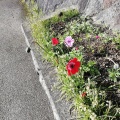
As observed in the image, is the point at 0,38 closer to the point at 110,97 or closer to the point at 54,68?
the point at 54,68

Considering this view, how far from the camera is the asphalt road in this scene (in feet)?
13.7

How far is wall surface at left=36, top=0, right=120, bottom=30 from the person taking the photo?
535 cm

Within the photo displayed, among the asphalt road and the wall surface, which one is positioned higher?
the wall surface

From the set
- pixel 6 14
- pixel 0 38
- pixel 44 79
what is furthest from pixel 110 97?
pixel 6 14

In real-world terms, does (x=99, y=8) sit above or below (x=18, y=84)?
above

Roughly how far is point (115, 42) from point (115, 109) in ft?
5.27

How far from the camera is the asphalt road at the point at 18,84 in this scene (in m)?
4.18

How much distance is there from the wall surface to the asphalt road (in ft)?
4.29

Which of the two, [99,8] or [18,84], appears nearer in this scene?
[18,84]

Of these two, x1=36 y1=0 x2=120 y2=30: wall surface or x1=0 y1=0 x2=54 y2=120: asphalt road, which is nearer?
x1=0 y1=0 x2=54 y2=120: asphalt road

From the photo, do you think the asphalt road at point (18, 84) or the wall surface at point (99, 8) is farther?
the wall surface at point (99, 8)

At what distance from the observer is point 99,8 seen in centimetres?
588

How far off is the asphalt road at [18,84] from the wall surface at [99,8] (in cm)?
131

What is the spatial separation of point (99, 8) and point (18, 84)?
7.57ft
